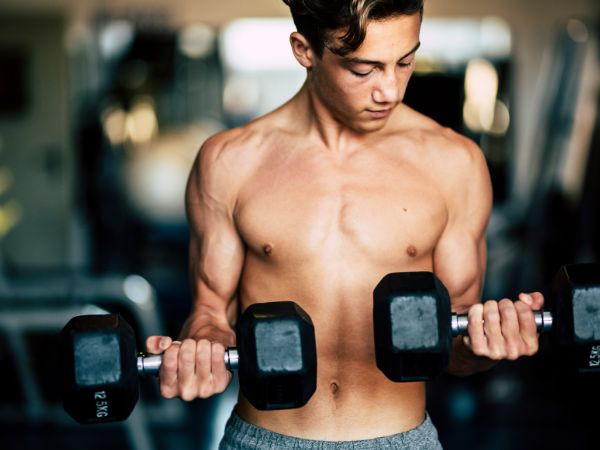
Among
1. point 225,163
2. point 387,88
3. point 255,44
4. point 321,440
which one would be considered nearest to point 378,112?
point 387,88

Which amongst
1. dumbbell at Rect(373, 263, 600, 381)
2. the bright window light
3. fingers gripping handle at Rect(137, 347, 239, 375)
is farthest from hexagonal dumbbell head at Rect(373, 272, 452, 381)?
the bright window light

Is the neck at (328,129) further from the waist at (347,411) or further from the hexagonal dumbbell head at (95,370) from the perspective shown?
the hexagonal dumbbell head at (95,370)

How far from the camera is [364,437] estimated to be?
4.99ft

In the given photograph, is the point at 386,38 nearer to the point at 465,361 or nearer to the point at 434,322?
the point at 434,322

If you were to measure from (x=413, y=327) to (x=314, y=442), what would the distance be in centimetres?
37

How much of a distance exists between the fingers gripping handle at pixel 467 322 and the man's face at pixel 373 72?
1.20 ft

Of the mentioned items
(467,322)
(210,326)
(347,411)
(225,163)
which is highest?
(225,163)

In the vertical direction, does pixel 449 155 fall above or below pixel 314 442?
above

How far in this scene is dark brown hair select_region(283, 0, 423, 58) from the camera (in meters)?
1.38

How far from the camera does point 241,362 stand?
1.30m

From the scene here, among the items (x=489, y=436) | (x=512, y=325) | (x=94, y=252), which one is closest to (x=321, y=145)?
(x=512, y=325)

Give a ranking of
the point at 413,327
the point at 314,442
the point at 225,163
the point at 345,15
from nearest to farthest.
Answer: the point at 413,327
the point at 345,15
the point at 314,442
the point at 225,163

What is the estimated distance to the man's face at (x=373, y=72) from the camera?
1396 millimetres

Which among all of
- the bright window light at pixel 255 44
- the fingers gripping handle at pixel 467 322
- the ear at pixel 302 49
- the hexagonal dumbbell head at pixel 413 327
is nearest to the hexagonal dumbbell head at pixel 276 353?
the hexagonal dumbbell head at pixel 413 327
